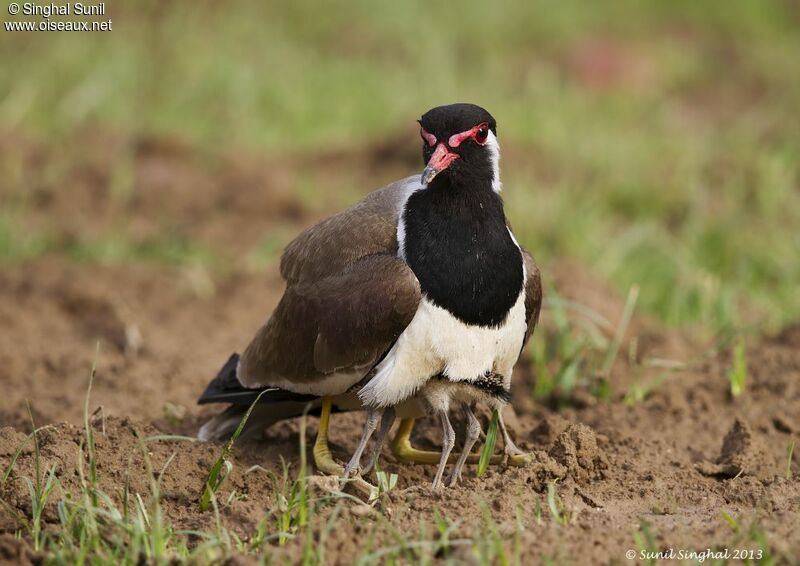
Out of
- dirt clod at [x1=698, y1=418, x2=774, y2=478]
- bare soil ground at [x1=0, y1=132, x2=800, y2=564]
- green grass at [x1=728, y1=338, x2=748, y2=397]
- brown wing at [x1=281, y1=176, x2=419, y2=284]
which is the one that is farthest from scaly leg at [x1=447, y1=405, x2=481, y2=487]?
green grass at [x1=728, y1=338, x2=748, y2=397]

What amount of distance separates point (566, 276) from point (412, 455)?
209 centimetres

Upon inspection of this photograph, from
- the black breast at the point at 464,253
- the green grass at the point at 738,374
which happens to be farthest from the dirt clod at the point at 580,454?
the green grass at the point at 738,374

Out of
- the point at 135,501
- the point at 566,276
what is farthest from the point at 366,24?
the point at 135,501

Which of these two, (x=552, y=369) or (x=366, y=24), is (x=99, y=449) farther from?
(x=366, y=24)

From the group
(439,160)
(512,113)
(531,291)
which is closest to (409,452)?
(531,291)

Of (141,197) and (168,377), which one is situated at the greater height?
(141,197)

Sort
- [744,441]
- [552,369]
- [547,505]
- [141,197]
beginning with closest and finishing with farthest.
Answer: [547,505], [744,441], [552,369], [141,197]

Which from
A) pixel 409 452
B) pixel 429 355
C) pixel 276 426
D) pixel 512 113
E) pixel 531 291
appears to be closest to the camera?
pixel 429 355

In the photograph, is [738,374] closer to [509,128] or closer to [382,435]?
[382,435]

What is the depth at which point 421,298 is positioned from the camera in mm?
4062

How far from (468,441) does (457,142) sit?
107 centimetres

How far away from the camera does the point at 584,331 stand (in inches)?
225

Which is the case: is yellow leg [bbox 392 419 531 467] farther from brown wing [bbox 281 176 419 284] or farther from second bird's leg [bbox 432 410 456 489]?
brown wing [bbox 281 176 419 284]

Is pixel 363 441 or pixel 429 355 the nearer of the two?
pixel 429 355
